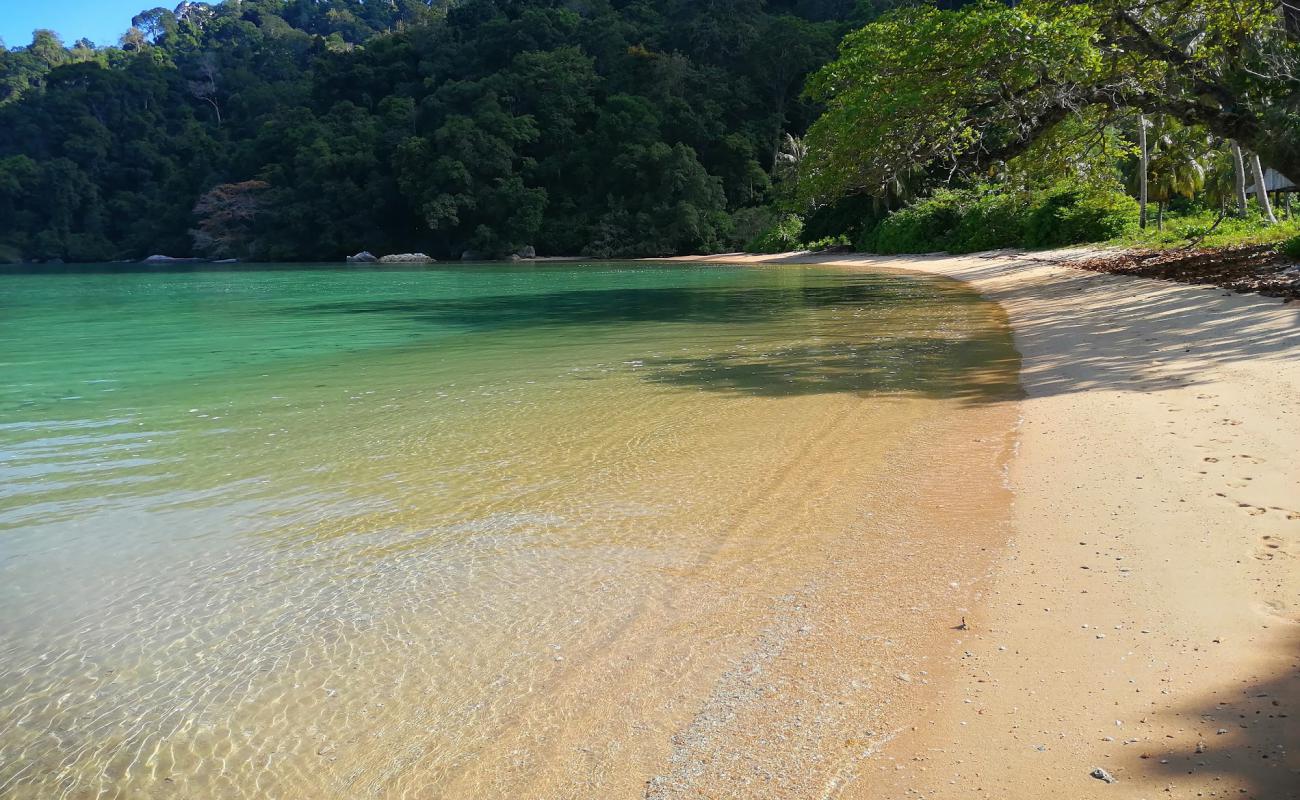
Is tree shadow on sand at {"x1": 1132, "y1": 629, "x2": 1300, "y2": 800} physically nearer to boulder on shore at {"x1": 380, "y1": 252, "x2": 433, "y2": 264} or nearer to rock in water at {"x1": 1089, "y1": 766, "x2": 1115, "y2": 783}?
rock in water at {"x1": 1089, "y1": 766, "x2": 1115, "y2": 783}

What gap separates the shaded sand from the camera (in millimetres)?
2525

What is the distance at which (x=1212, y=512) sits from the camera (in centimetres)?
438

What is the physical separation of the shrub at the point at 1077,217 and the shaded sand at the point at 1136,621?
2252 cm

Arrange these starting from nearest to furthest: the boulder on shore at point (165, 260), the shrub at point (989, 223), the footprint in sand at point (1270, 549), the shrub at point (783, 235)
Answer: the footprint in sand at point (1270, 549), the shrub at point (989, 223), the shrub at point (783, 235), the boulder on shore at point (165, 260)

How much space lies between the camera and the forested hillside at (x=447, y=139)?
59688mm

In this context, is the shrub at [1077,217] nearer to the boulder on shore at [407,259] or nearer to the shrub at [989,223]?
the shrub at [989,223]

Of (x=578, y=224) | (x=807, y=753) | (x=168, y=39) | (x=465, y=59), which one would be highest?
(x=168, y=39)

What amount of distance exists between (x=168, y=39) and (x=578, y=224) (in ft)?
235

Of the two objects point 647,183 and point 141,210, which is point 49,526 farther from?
point 141,210

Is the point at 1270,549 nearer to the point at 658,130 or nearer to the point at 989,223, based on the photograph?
the point at 989,223

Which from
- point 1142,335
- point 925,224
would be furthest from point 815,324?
point 925,224

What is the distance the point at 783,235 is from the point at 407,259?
2745 cm

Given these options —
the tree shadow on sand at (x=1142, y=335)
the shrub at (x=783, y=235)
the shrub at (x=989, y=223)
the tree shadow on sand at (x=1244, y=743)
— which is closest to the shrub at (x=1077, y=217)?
the shrub at (x=989, y=223)

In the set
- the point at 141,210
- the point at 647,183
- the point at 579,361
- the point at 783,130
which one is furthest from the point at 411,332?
the point at 141,210
